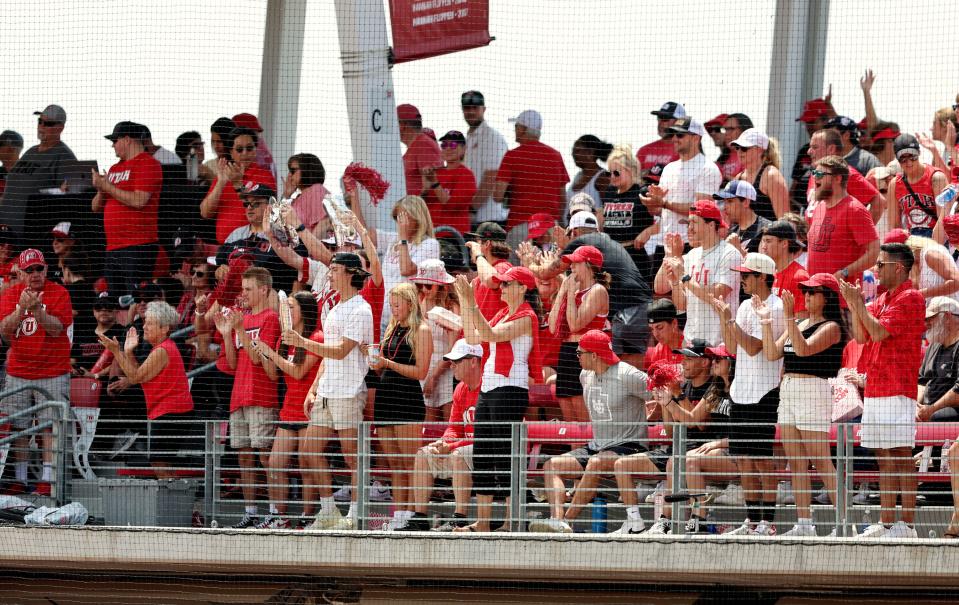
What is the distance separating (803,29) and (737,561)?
4.89 metres

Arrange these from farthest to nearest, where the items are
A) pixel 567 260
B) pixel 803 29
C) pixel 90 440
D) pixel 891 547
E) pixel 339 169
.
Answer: pixel 803 29 < pixel 339 169 < pixel 90 440 < pixel 567 260 < pixel 891 547

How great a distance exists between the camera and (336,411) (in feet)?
31.4

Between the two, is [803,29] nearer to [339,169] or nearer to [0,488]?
[339,169]

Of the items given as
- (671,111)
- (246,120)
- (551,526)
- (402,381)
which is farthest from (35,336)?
(671,111)

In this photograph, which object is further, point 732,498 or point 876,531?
point 732,498

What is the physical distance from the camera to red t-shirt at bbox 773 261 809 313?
29.6ft

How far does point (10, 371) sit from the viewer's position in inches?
423

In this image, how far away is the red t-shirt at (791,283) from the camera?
9.02m

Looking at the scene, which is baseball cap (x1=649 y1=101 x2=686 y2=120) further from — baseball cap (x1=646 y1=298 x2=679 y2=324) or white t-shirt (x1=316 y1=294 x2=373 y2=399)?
white t-shirt (x1=316 y1=294 x2=373 y2=399)

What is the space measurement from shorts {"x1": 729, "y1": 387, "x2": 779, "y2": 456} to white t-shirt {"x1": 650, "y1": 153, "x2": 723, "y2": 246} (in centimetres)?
183

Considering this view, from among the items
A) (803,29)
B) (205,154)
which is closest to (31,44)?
(205,154)

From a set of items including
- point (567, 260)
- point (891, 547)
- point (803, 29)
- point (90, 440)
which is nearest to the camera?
point (891, 547)

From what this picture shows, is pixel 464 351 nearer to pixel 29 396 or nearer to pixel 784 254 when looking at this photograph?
pixel 784 254

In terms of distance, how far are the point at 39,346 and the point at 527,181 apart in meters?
3.50
